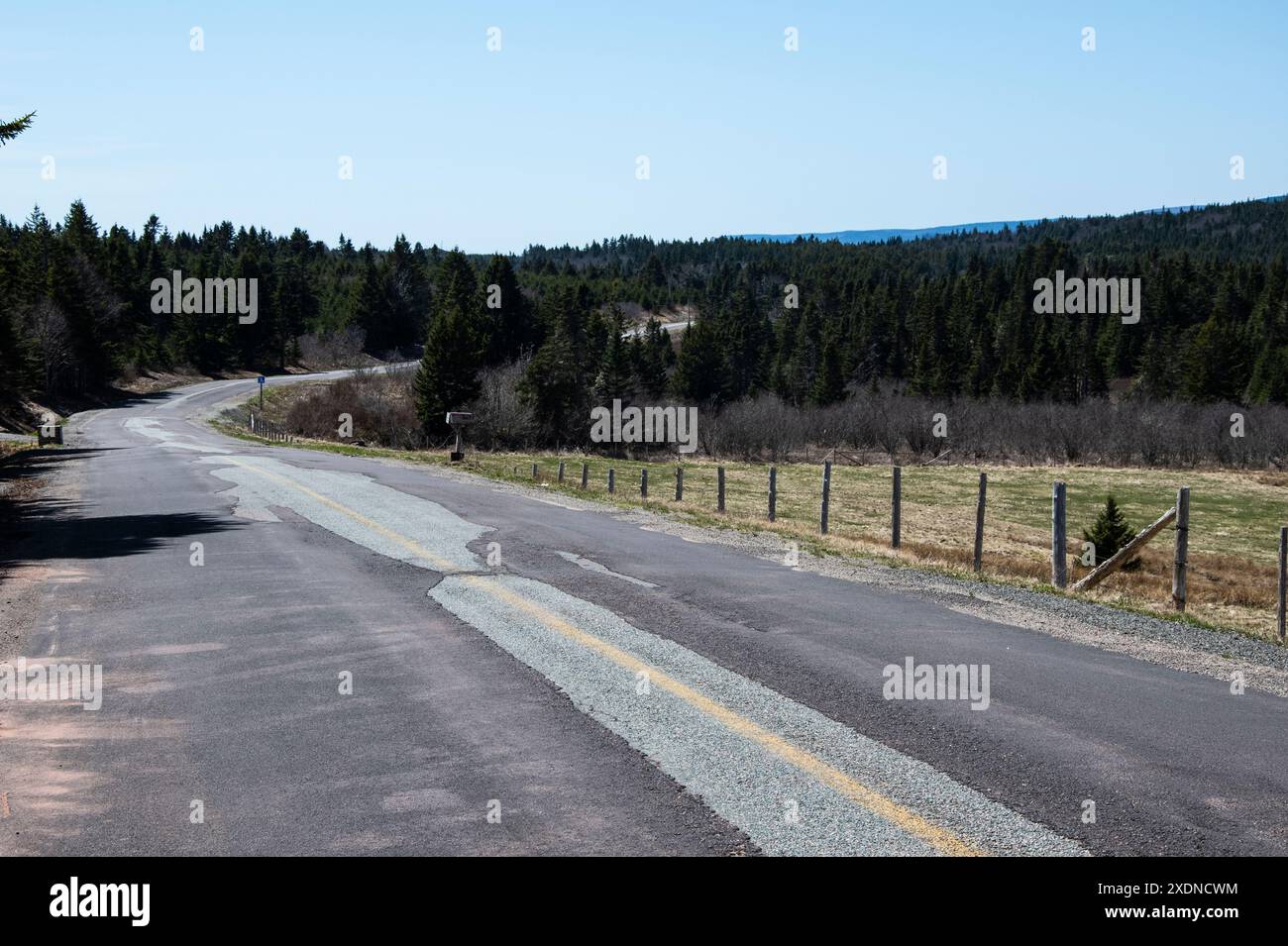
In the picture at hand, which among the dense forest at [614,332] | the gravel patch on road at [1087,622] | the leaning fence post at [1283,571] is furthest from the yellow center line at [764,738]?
the dense forest at [614,332]

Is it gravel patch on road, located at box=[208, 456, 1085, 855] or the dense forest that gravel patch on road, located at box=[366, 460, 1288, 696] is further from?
the dense forest

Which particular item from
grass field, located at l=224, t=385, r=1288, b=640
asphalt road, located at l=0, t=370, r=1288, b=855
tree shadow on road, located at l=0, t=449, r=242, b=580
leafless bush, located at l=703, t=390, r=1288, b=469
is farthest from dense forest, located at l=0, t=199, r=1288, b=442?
asphalt road, located at l=0, t=370, r=1288, b=855

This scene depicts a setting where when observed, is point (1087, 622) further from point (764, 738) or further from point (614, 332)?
point (614, 332)

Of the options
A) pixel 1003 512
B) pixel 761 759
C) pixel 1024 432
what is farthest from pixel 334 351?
pixel 761 759

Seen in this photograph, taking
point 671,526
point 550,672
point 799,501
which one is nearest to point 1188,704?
point 550,672

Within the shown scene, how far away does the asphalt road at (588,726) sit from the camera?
512 centimetres

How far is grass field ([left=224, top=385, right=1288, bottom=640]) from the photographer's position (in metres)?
18.2

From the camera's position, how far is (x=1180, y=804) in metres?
5.38

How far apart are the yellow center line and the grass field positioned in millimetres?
6982

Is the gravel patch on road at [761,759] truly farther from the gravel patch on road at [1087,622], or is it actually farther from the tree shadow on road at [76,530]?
the tree shadow on road at [76,530]

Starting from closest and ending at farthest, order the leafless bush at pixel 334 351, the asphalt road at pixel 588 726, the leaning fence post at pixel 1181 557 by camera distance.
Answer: the asphalt road at pixel 588 726 → the leaning fence post at pixel 1181 557 → the leafless bush at pixel 334 351

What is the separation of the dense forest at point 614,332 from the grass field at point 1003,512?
18540 millimetres

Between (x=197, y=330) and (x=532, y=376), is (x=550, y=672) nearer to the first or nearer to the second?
(x=532, y=376)
